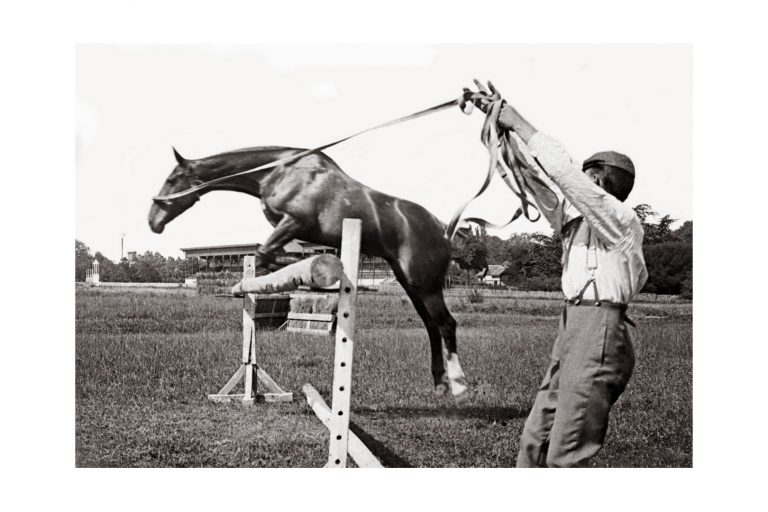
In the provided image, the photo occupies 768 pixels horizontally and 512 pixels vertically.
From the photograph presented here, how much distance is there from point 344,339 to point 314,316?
1.87 m

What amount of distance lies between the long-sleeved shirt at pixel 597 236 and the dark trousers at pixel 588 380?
0.32 ft

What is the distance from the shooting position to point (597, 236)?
3078 mm

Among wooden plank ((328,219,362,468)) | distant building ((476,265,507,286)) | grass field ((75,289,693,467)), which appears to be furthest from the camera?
distant building ((476,265,507,286))

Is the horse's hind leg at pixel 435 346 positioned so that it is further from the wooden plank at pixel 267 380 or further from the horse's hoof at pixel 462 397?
the wooden plank at pixel 267 380

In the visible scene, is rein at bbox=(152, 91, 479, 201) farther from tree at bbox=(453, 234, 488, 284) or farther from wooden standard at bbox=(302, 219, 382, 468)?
wooden standard at bbox=(302, 219, 382, 468)

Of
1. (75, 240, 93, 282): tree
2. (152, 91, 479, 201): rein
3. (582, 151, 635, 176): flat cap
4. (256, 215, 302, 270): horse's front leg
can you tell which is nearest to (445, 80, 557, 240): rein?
(582, 151, 635, 176): flat cap

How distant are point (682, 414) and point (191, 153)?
11.4 ft

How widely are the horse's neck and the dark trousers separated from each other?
7.09 ft

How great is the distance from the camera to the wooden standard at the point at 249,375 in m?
4.73

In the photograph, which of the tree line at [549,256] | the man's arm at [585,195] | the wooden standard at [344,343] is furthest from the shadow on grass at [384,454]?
the man's arm at [585,195]

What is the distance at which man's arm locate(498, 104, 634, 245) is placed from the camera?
296 cm

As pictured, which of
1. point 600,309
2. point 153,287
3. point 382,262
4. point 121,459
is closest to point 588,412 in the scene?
point 600,309

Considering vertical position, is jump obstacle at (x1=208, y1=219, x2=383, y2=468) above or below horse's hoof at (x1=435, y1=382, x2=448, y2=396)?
above

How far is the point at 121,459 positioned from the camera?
14.1 ft
